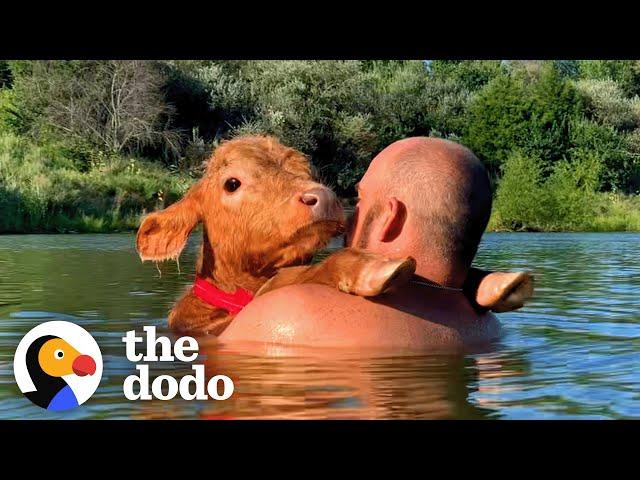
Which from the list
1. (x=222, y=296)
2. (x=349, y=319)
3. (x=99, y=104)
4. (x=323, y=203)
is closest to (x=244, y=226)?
(x=222, y=296)

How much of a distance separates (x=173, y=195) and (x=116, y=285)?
22849 millimetres

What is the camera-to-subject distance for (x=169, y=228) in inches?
315

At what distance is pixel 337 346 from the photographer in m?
6.43

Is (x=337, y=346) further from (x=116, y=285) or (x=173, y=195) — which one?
(x=173, y=195)

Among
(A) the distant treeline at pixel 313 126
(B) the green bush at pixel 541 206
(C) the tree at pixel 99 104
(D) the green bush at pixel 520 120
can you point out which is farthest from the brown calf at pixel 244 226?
(D) the green bush at pixel 520 120

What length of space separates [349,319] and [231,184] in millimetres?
1875

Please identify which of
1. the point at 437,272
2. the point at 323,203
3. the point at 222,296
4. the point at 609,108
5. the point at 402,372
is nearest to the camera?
the point at 402,372

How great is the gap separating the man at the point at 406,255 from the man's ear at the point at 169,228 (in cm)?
130

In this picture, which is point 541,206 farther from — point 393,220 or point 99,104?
point 393,220

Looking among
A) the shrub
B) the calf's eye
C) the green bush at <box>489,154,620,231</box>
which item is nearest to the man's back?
the calf's eye

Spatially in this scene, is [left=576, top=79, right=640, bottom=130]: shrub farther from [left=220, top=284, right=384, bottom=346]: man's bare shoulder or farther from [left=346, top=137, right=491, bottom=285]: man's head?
[left=220, top=284, right=384, bottom=346]: man's bare shoulder

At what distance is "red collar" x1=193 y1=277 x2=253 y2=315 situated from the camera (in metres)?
7.83

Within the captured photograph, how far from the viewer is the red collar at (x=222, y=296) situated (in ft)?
25.7
